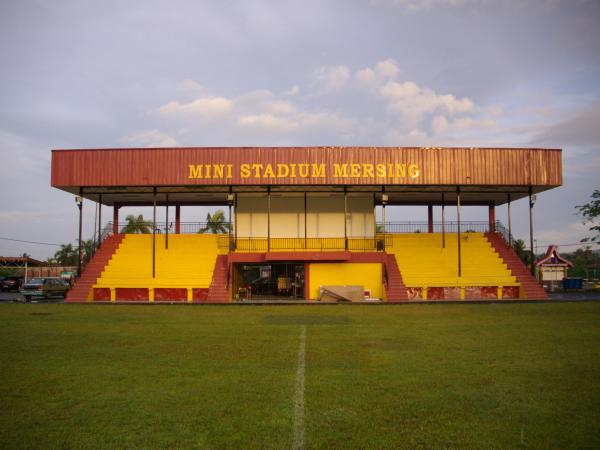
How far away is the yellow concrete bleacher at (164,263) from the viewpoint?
30953 mm

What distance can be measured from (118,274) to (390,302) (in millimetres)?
15901

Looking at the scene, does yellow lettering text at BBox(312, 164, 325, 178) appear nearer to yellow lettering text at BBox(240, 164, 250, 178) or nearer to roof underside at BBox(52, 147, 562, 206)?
roof underside at BBox(52, 147, 562, 206)

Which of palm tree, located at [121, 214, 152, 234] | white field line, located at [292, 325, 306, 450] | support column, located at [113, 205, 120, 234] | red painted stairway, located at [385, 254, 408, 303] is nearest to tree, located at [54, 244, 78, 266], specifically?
palm tree, located at [121, 214, 152, 234]

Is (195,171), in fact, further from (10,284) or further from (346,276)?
(10,284)

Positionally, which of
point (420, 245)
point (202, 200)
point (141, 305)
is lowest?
point (141, 305)

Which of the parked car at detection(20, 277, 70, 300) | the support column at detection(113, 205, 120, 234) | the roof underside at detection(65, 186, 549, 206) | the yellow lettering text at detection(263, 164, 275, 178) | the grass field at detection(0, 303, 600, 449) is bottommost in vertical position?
the grass field at detection(0, 303, 600, 449)

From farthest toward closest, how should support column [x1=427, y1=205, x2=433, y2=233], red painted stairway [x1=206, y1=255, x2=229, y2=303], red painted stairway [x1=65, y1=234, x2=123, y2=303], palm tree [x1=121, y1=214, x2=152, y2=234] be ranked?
1. palm tree [x1=121, y1=214, x2=152, y2=234]
2. support column [x1=427, y1=205, x2=433, y2=233]
3. red painted stairway [x1=65, y1=234, x2=123, y2=303]
4. red painted stairway [x1=206, y1=255, x2=229, y2=303]

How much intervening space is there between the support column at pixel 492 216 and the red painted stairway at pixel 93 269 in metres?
25.3

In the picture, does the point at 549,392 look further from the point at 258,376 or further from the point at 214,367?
the point at 214,367

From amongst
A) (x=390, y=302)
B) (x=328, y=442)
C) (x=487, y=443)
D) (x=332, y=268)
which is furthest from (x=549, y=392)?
(x=332, y=268)

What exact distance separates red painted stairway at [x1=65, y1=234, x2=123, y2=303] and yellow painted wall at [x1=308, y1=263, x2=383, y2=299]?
12717 mm

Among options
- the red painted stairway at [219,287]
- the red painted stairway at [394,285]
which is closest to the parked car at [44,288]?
the red painted stairway at [219,287]

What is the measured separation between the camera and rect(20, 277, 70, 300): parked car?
33281mm

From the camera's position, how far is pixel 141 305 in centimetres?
2750
